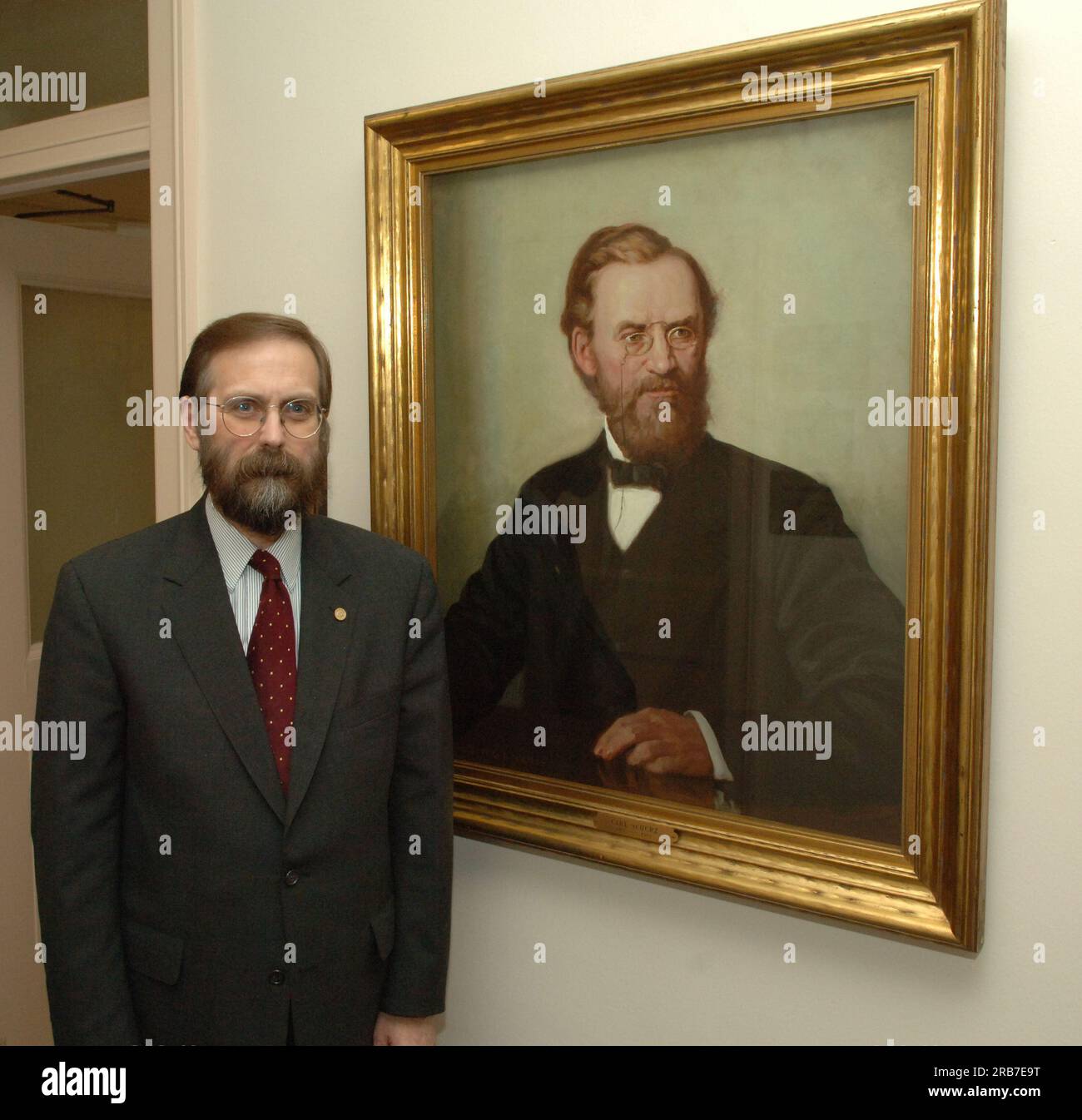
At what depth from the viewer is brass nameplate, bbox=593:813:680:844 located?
1845 mm

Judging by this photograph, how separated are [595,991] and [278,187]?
5.92 ft

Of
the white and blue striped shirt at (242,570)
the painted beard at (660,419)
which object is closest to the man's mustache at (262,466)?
the white and blue striped shirt at (242,570)

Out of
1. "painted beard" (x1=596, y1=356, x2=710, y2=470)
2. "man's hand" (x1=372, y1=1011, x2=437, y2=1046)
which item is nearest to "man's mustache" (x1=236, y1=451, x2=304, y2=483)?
Answer: "painted beard" (x1=596, y1=356, x2=710, y2=470)

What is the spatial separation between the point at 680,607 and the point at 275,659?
2.28 feet

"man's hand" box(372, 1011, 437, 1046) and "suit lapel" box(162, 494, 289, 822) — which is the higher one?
"suit lapel" box(162, 494, 289, 822)

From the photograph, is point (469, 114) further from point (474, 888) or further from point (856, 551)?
point (474, 888)

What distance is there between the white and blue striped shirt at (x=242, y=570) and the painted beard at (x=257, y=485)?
0.12ft

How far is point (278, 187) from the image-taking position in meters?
2.29

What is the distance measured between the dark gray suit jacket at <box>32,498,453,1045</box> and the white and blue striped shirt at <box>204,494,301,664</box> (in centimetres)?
3

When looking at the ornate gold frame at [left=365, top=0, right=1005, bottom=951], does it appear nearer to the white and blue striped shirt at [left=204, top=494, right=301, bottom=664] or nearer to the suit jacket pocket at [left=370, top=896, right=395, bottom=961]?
the suit jacket pocket at [left=370, top=896, right=395, bottom=961]

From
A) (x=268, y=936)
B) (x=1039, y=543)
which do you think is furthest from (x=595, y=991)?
(x=1039, y=543)

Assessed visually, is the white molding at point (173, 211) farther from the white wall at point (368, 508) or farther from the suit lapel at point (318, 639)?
the suit lapel at point (318, 639)

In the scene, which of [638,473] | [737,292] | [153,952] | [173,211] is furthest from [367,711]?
[173,211]

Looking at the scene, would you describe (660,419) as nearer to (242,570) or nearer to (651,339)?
(651,339)
